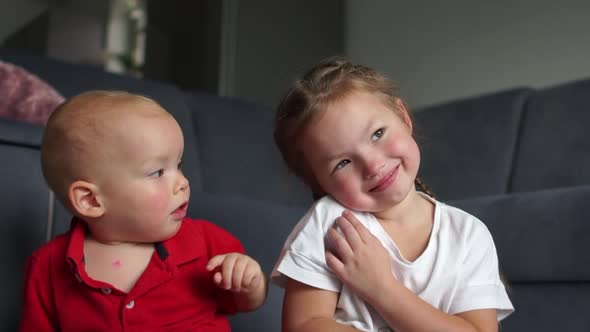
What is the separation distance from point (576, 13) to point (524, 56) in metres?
0.28

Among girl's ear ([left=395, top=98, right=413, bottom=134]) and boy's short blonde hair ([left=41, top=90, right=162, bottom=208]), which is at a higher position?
girl's ear ([left=395, top=98, right=413, bottom=134])

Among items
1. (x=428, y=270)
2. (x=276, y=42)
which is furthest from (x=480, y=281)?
(x=276, y=42)

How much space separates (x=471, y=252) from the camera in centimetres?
89

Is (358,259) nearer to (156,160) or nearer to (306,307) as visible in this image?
(306,307)

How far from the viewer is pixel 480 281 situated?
87cm

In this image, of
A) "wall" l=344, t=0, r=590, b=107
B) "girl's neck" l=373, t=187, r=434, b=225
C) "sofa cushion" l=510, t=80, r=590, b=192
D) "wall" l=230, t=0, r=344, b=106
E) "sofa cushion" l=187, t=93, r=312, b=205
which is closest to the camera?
"girl's neck" l=373, t=187, r=434, b=225

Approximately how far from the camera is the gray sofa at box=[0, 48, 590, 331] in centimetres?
118

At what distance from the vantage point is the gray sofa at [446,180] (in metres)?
1.18

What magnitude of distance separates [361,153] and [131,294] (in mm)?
404

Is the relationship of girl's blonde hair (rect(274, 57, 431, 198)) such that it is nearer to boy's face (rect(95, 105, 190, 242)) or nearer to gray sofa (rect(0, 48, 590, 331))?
boy's face (rect(95, 105, 190, 242))

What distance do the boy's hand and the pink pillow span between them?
85 centimetres

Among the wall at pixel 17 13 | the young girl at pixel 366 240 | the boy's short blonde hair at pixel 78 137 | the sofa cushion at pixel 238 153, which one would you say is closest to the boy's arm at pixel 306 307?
the young girl at pixel 366 240

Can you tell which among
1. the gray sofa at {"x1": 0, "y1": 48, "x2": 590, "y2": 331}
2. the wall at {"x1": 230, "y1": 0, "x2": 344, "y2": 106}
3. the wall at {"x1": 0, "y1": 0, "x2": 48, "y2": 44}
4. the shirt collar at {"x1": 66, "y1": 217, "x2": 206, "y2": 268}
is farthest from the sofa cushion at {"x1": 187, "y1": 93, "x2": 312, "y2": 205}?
the wall at {"x1": 0, "y1": 0, "x2": 48, "y2": 44}

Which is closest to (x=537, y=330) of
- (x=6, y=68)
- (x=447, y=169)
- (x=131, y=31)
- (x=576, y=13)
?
(x=447, y=169)
